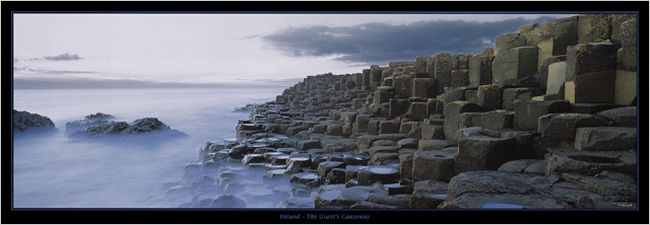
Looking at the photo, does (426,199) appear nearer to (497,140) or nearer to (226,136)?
→ (497,140)

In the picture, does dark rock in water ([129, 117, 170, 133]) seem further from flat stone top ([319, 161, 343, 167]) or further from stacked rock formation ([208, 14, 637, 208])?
flat stone top ([319, 161, 343, 167])

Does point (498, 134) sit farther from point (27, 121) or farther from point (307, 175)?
point (27, 121)

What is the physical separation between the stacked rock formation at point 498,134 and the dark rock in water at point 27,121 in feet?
7.17

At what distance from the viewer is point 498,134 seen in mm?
5379

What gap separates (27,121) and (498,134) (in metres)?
4.61

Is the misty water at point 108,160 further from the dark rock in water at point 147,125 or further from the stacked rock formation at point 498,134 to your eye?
the stacked rock formation at point 498,134

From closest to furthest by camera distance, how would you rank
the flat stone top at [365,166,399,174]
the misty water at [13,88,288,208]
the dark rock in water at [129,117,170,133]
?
1. the misty water at [13,88,288,208]
2. the dark rock in water at [129,117,170,133]
3. the flat stone top at [365,166,399,174]

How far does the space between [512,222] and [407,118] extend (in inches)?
231

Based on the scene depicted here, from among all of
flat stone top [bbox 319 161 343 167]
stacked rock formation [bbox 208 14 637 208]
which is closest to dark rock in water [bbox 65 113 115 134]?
stacked rock formation [bbox 208 14 637 208]

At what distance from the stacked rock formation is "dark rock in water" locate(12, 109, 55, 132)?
2185mm

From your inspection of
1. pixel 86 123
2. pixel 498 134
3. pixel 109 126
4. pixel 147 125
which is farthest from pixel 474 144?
pixel 86 123

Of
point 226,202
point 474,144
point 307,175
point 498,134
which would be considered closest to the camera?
point 226,202

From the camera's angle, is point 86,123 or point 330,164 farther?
point 330,164

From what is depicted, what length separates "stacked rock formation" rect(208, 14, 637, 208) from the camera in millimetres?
3791
